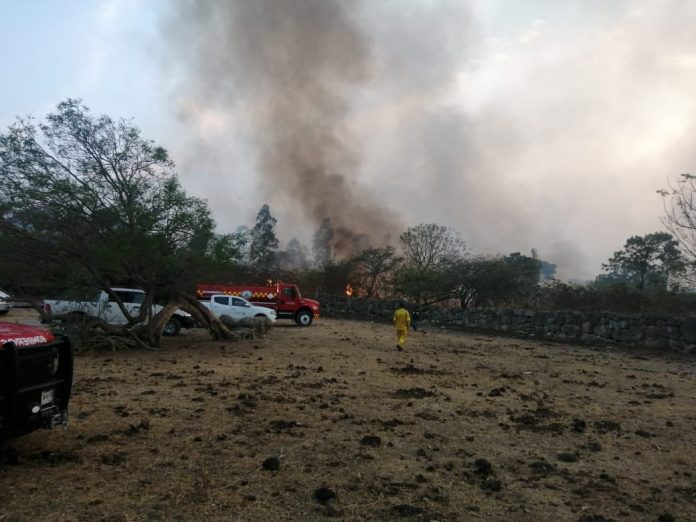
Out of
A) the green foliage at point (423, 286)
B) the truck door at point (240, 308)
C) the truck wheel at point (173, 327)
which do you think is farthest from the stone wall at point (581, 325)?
the truck wheel at point (173, 327)

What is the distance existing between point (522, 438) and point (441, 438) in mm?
968

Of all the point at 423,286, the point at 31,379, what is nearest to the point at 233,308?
the point at 423,286

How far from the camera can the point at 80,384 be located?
325 inches

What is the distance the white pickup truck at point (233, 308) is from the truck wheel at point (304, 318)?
311cm

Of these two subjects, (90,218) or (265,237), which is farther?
(265,237)

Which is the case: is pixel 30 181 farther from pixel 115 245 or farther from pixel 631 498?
pixel 631 498

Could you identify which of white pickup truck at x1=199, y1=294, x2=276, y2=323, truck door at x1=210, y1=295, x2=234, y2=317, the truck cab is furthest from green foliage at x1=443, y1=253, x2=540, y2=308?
truck door at x1=210, y1=295, x2=234, y2=317

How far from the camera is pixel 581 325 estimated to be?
20.3 meters

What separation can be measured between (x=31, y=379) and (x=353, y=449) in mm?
3026

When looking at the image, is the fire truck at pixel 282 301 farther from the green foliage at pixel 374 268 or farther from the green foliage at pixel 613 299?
the green foliage at pixel 613 299

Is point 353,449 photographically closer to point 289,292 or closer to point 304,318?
point 304,318

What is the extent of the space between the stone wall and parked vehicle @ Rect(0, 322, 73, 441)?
1812cm

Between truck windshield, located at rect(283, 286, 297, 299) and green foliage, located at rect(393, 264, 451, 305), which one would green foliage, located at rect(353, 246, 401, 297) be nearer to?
green foliage, located at rect(393, 264, 451, 305)

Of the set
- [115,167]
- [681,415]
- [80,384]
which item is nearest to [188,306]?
[115,167]
